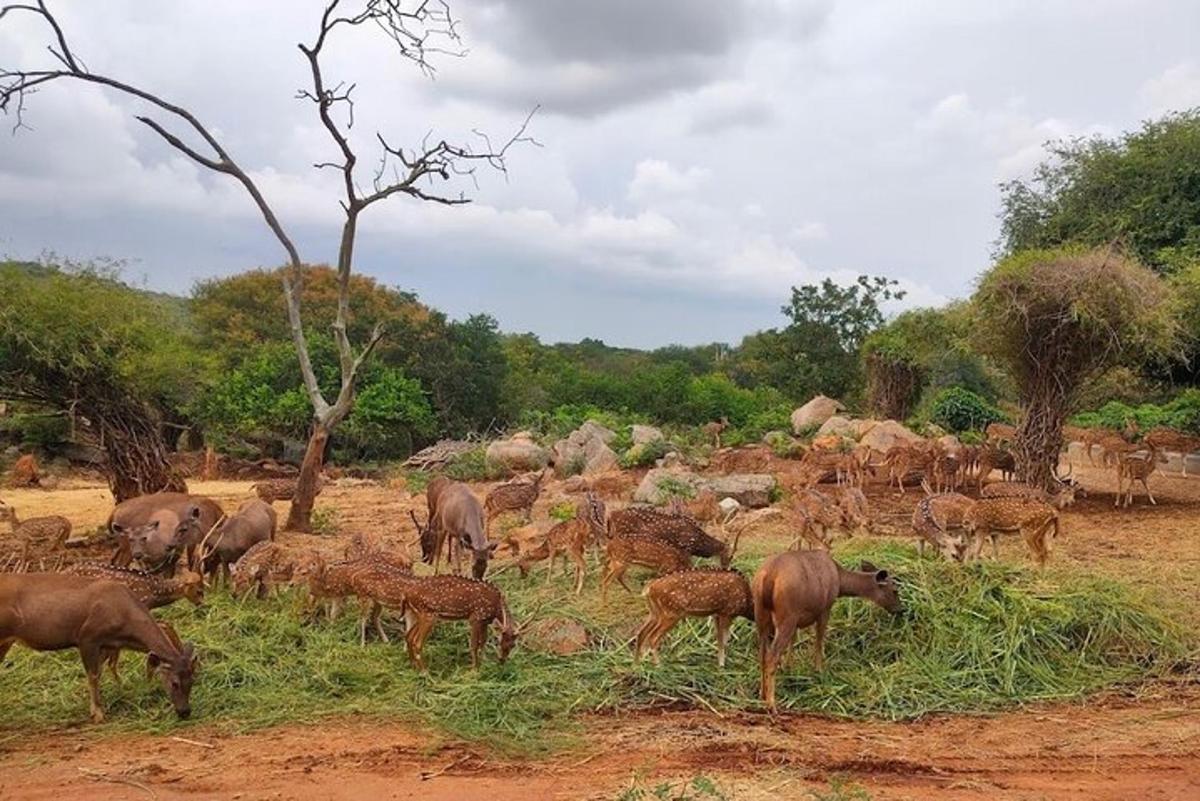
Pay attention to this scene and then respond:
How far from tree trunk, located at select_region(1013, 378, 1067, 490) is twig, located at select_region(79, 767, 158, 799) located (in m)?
16.4

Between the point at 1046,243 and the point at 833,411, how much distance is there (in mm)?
9010

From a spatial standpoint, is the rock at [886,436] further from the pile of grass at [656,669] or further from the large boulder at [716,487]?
the pile of grass at [656,669]

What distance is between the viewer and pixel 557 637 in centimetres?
916

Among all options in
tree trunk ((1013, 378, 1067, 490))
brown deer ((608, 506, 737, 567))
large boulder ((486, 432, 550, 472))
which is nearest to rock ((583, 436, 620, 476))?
large boulder ((486, 432, 550, 472))

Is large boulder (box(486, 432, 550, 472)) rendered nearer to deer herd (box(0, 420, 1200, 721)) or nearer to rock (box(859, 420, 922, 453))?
rock (box(859, 420, 922, 453))

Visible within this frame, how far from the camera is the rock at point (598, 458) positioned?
23.7 meters

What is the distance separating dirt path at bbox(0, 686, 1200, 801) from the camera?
6.31 metres

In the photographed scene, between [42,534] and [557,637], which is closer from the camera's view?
[557,637]

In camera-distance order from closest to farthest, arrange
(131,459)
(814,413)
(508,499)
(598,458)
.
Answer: (508,499) < (131,459) < (598,458) < (814,413)

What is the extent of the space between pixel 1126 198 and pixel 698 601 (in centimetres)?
2876

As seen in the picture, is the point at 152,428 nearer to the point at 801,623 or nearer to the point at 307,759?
the point at 307,759

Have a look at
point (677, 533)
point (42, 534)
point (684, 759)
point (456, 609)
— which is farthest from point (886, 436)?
point (684, 759)

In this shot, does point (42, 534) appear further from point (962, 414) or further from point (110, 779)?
point (962, 414)

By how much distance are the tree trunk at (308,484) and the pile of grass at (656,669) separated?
A: 524 centimetres
